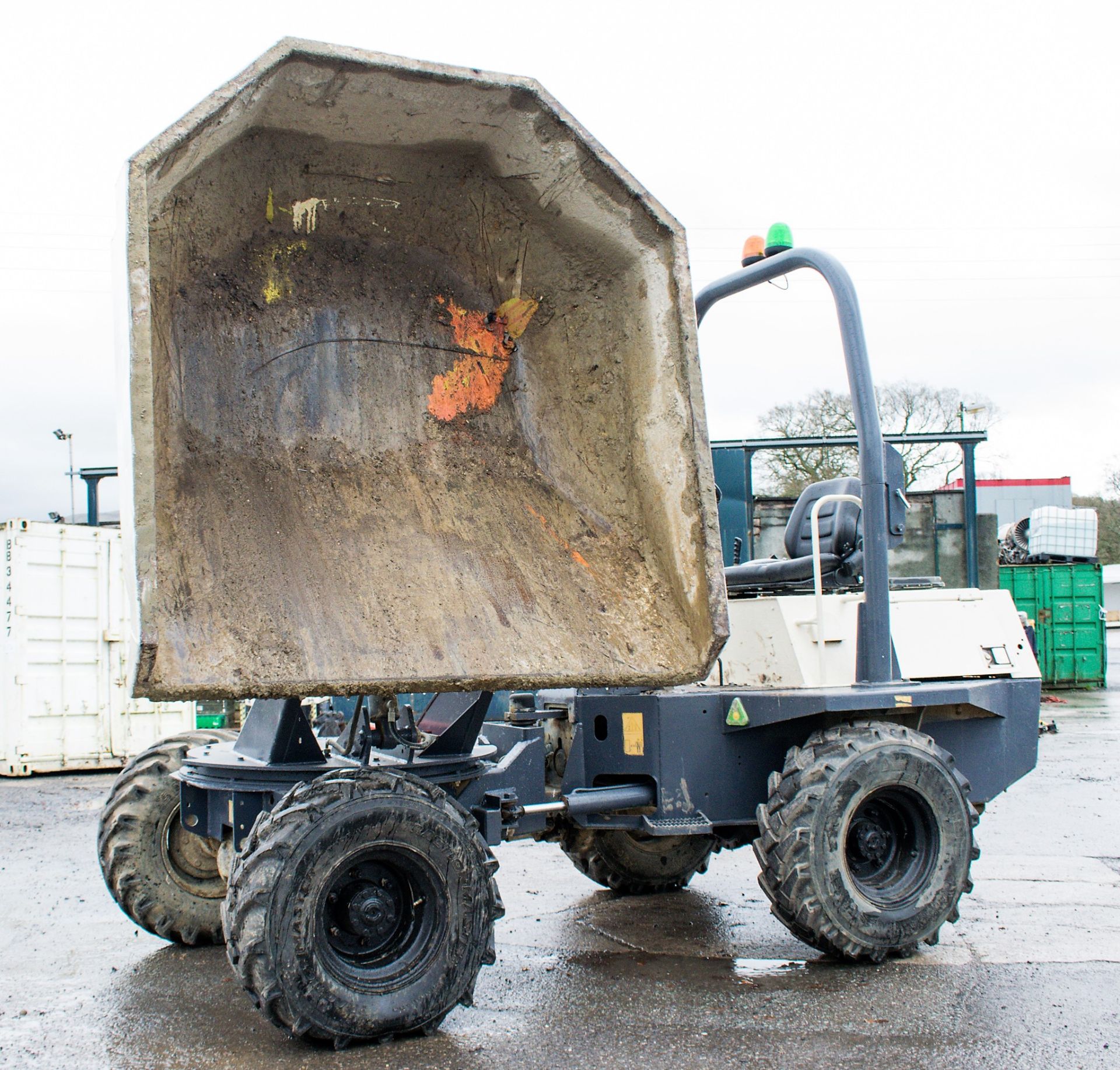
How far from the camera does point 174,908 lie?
514cm

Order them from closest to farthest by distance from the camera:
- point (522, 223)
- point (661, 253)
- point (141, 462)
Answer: point (141, 462), point (661, 253), point (522, 223)

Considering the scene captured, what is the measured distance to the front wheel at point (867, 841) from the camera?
470cm

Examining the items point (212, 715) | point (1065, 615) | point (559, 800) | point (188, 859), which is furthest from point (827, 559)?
point (1065, 615)

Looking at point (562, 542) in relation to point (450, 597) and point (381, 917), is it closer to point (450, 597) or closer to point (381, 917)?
point (450, 597)

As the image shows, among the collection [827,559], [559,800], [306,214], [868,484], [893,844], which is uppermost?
[306,214]

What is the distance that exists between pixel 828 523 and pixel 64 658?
9598 mm

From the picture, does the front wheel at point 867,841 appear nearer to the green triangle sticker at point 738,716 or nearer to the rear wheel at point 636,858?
the green triangle sticker at point 738,716

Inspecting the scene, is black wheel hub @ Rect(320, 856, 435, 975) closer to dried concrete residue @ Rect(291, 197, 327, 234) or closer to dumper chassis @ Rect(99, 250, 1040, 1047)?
dumper chassis @ Rect(99, 250, 1040, 1047)

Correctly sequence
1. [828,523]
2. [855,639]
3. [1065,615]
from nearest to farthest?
[855,639], [828,523], [1065,615]

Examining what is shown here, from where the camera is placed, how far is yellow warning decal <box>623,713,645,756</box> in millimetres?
5086

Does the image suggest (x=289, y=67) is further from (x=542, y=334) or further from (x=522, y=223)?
(x=542, y=334)

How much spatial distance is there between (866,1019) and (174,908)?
3030 mm

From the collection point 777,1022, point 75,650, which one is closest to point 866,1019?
point 777,1022

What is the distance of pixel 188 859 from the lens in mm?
5195
